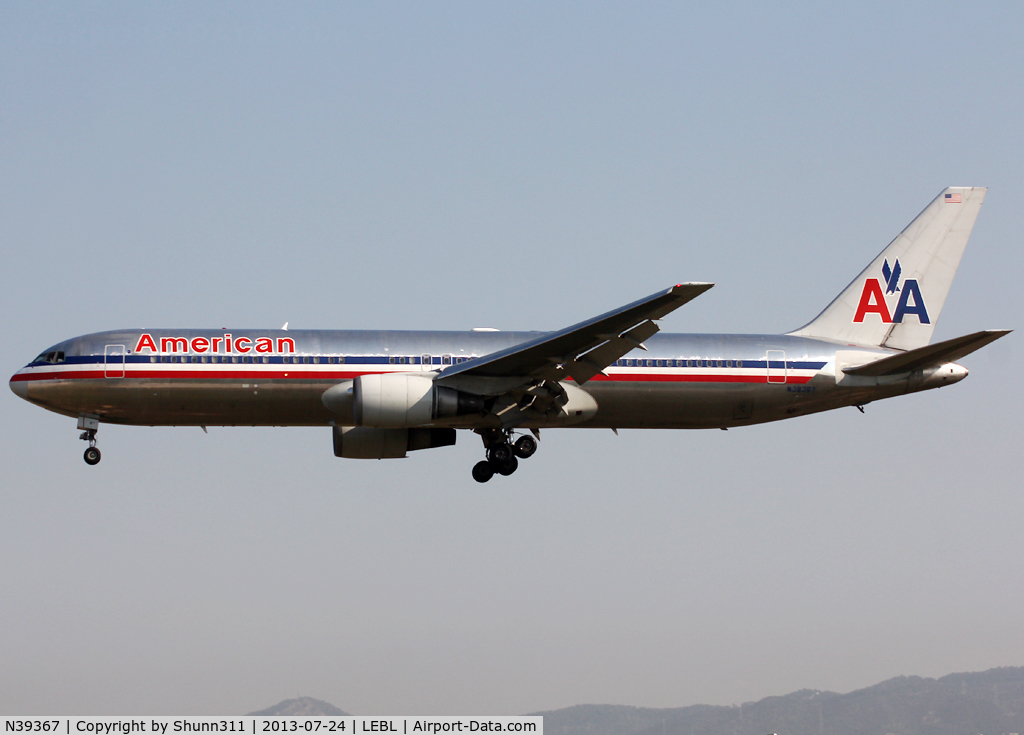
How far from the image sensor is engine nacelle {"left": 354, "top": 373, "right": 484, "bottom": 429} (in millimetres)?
34094

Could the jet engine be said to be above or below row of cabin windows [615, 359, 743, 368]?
below

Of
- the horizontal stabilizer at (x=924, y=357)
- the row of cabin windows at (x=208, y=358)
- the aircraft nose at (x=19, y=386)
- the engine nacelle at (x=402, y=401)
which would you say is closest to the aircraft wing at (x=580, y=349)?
the engine nacelle at (x=402, y=401)

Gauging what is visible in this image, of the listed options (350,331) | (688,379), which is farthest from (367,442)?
(688,379)

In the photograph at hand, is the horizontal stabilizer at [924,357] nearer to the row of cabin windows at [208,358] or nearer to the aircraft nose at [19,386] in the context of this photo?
the row of cabin windows at [208,358]

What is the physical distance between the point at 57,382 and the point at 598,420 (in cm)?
1732

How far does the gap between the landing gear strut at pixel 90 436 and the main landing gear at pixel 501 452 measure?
12.4m

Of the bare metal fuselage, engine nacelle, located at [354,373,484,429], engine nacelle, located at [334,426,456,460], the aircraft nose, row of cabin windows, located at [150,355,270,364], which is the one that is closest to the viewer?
engine nacelle, located at [354,373,484,429]

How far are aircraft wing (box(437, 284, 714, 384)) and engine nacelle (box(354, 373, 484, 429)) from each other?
24.8 inches

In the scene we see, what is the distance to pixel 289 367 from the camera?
36.4 metres

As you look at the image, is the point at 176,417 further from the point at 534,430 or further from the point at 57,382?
the point at 534,430

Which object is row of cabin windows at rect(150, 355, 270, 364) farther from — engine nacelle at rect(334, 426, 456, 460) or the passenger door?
engine nacelle at rect(334, 426, 456, 460)

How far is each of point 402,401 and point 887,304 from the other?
753 inches

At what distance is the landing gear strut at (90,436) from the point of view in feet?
122

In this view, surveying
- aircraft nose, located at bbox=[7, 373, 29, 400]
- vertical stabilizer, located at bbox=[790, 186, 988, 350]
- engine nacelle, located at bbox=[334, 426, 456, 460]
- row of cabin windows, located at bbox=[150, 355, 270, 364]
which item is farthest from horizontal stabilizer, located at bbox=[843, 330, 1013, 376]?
aircraft nose, located at bbox=[7, 373, 29, 400]
